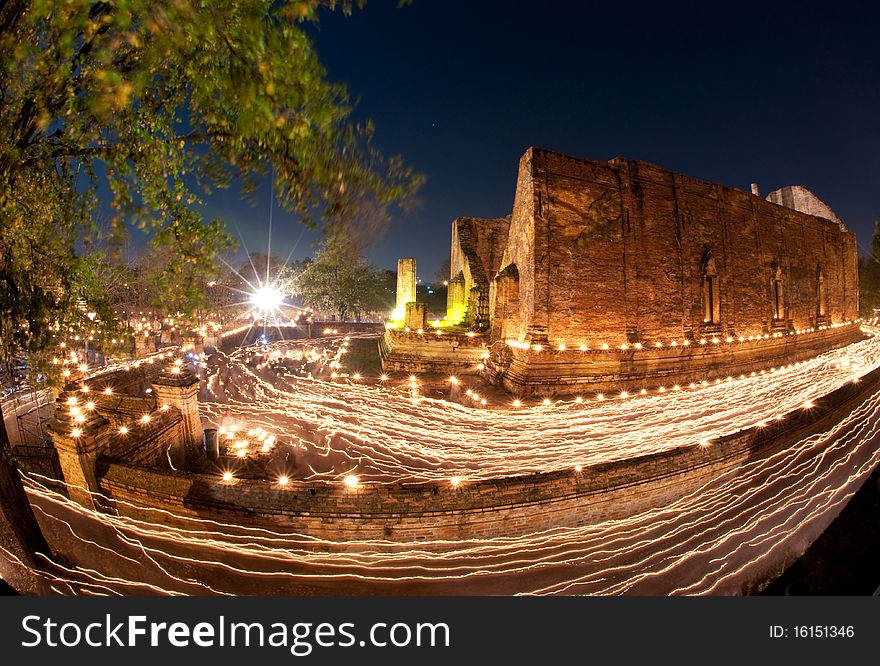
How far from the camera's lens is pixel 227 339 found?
75.6ft

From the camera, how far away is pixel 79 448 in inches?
176

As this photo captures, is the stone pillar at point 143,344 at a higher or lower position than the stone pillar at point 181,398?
higher

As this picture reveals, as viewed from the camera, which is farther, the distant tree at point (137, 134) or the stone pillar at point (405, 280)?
the stone pillar at point (405, 280)

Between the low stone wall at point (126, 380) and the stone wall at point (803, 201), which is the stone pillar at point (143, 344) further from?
the stone wall at point (803, 201)

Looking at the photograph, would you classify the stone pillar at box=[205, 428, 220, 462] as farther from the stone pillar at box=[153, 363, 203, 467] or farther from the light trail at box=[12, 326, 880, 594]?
the light trail at box=[12, 326, 880, 594]

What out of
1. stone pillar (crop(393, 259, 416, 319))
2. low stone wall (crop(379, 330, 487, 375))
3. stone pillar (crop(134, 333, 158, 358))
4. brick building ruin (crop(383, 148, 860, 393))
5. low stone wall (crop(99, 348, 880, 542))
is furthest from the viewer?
stone pillar (crop(393, 259, 416, 319))

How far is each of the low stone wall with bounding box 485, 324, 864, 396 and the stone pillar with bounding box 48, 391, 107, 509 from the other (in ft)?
30.8

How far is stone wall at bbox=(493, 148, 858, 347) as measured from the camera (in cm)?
1130

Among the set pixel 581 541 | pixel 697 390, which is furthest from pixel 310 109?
pixel 697 390

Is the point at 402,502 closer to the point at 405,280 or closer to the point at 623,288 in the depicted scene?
the point at 623,288

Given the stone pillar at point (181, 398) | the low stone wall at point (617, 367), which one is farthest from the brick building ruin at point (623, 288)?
the stone pillar at point (181, 398)

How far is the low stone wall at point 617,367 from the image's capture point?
10938mm

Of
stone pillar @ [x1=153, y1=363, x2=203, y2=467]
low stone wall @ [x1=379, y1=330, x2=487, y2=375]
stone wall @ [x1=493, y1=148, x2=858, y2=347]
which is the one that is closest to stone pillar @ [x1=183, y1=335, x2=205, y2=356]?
low stone wall @ [x1=379, y1=330, x2=487, y2=375]

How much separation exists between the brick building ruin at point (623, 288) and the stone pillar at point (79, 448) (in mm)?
9441
